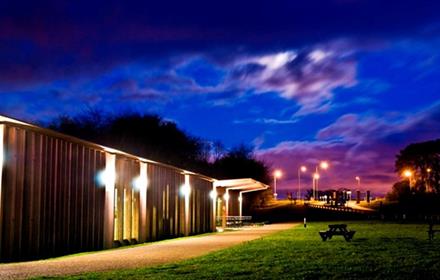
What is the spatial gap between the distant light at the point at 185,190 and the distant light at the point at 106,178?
414 inches

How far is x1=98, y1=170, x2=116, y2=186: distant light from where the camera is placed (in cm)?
2077

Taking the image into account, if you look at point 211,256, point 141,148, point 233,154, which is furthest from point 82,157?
point 233,154

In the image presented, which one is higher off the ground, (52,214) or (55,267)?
(52,214)

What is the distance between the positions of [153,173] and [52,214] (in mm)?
9393

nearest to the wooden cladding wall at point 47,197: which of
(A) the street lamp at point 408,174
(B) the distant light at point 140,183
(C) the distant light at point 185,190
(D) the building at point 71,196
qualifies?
(D) the building at point 71,196

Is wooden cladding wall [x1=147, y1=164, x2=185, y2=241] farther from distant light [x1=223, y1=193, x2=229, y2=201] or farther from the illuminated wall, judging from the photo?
distant light [x1=223, y1=193, x2=229, y2=201]

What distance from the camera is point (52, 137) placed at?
17156mm

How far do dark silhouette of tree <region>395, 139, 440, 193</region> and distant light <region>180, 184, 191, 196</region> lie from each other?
2896 inches

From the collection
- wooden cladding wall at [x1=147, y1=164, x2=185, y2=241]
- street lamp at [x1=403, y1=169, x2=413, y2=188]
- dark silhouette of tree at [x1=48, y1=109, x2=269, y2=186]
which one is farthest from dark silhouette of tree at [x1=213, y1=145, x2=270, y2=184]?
wooden cladding wall at [x1=147, y1=164, x2=185, y2=241]

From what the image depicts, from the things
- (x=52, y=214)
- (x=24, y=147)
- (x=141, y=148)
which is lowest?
(x=52, y=214)

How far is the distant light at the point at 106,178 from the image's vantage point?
2077 cm

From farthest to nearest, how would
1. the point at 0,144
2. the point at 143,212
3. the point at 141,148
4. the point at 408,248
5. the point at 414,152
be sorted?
the point at 414,152 < the point at 141,148 < the point at 143,212 < the point at 408,248 < the point at 0,144

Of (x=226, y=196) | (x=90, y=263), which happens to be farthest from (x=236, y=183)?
(x=90, y=263)

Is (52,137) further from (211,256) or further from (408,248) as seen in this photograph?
(408,248)
